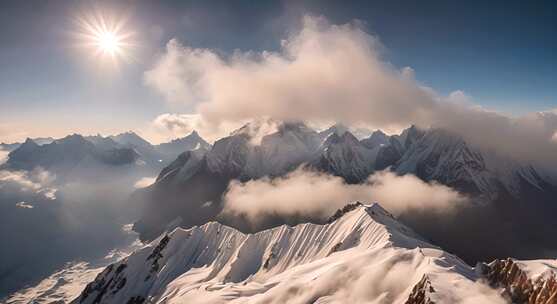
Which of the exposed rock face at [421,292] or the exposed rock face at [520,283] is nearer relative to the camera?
the exposed rock face at [520,283]

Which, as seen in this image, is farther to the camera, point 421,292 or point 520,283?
point 421,292

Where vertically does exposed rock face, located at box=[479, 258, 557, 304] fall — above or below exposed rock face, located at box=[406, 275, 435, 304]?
below

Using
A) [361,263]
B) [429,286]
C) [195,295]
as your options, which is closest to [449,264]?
[429,286]

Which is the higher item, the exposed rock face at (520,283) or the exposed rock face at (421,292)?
the exposed rock face at (421,292)

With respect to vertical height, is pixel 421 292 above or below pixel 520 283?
above
